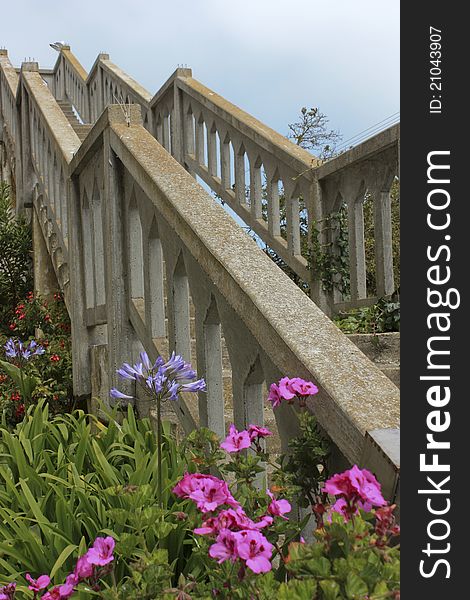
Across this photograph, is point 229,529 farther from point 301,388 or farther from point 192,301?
point 192,301

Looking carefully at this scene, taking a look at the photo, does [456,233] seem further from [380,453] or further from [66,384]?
[66,384]

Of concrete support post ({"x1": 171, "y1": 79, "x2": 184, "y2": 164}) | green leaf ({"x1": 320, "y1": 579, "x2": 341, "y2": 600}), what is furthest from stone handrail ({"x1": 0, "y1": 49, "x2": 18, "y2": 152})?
green leaf ({"x1": 320, "y1": 579, "x2": 341, "y2": 600})

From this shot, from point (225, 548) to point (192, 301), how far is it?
239cm

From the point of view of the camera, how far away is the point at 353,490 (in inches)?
54.0

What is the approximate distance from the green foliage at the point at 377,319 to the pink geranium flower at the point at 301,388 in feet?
9.65

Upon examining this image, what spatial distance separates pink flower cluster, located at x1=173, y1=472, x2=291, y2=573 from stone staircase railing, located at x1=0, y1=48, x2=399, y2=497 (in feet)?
1.05

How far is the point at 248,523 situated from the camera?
1.40 m

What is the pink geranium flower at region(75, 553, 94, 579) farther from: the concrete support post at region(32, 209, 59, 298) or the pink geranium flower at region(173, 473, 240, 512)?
the concrete support post at region(32, 209, 59, 298)

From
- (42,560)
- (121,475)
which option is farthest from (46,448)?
(42,560)

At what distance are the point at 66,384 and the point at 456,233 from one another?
467 cm

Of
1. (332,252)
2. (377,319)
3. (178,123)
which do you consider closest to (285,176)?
(332,252)

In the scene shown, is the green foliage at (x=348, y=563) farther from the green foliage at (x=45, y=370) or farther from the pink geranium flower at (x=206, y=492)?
the green foliage at (x=45, y=370)

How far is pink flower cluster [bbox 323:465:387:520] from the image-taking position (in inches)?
53.4

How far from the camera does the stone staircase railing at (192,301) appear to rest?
6.17 feet
